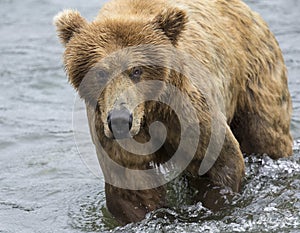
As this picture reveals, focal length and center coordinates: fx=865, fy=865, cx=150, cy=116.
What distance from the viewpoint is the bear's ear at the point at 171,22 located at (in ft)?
19.1

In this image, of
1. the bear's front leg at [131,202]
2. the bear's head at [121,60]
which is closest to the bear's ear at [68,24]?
the bear's head at [121,60]

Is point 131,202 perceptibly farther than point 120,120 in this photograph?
Yes

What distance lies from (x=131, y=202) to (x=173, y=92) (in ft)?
3.57

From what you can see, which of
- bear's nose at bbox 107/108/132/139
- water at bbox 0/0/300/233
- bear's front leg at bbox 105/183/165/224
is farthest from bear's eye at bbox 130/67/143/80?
water at bbox 0/0/300/233

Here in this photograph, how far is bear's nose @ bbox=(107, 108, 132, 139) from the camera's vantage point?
5.38 m

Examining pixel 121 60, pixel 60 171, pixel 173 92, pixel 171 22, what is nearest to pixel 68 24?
pixel 121 60

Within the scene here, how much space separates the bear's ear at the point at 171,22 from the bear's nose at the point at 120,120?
0.71 metres

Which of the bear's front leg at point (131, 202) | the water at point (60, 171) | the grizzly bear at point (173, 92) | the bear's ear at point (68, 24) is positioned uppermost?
the bear's ear at point (68, 24)

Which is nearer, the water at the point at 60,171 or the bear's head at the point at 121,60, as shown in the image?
the bear's head at the point at 121,60

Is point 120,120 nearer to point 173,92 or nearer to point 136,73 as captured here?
point 136,73

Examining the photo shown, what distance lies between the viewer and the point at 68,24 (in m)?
5.88

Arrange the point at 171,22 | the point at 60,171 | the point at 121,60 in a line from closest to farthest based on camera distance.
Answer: the point at 121,60, the point at 171,22, the point at 60,171

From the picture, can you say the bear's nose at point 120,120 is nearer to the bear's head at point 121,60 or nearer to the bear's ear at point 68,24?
the bear's head at point 121,60

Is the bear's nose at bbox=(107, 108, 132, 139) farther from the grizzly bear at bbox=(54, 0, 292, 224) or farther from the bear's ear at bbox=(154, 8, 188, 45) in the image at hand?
the bear's ear at bbox=(154, 8, 188, 45)
